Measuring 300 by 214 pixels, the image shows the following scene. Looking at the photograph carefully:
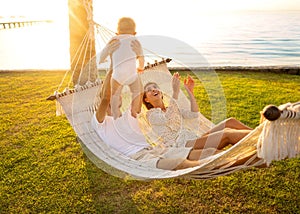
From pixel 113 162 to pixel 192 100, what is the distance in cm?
73

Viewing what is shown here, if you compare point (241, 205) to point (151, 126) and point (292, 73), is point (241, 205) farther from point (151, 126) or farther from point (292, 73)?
point (292, 73)

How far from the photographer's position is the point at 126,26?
2.28 meters

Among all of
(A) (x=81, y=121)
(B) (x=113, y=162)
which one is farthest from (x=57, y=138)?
(B) (x=113, y=162)

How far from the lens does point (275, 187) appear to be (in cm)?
217

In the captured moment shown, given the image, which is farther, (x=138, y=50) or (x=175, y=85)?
(x=175, y=85)

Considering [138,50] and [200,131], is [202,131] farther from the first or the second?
[138,50]

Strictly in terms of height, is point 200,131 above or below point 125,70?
below

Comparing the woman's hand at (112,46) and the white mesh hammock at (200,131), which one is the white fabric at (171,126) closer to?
the white mesh hammock at (200,131)

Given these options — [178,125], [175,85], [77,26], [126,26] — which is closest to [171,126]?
[178,125]

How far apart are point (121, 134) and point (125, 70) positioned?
42 cm

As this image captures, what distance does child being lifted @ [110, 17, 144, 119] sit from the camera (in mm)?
2172

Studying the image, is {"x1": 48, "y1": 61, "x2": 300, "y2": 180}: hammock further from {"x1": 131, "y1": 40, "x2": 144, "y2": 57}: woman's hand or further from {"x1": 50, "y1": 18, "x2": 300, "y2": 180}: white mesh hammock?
{"x1": 131, "y1": 40, "x2": 144, "y2": 57}: woman's hand

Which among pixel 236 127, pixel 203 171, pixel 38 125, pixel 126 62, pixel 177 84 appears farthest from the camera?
pixel 38 125

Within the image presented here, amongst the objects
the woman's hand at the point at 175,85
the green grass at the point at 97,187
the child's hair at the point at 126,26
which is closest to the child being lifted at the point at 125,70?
the child's hair at the point at 126,26
